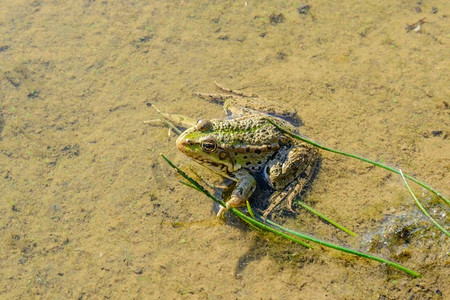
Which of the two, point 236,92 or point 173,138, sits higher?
point 236,92

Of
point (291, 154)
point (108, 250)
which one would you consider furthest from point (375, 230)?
point (108, 250)

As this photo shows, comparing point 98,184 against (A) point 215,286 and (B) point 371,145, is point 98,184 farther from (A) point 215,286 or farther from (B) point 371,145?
(B) point 371,145

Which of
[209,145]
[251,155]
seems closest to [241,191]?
[251,155]

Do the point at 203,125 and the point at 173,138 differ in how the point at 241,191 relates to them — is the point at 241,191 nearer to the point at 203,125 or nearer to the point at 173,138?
the point at 203,125

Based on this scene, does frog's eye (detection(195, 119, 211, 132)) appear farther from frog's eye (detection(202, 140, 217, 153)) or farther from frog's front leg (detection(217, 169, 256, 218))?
frog's front leg (detection(217, 169, 256, 218))

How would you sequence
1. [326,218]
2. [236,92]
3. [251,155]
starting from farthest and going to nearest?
[236,92], [251,155], [326,218]

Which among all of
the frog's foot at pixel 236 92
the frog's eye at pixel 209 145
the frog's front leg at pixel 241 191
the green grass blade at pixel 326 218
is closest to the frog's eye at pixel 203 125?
the frog's eye at pixel 209 145

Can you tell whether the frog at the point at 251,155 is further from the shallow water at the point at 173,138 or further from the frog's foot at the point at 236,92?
the frog's foot at the point at 236,92
